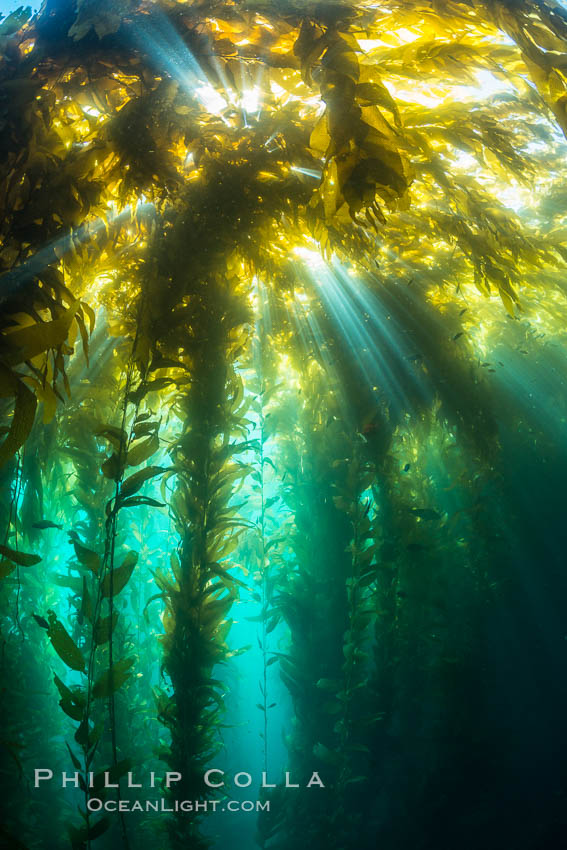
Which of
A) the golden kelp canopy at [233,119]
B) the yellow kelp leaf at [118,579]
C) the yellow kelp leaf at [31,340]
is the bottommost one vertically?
the yellow kelp leaf at [118,579]

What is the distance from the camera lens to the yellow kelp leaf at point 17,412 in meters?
1.12

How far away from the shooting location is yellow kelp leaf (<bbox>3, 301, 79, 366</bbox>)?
44.6 inches

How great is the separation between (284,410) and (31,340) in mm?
3694

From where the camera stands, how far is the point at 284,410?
476cm

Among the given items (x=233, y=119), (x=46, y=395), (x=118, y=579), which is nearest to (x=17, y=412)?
(x=46, y=395)

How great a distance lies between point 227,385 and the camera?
2.48 m

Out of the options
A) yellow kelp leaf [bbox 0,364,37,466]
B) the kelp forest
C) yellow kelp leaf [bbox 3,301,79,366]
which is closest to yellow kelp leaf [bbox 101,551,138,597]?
the kelp forest

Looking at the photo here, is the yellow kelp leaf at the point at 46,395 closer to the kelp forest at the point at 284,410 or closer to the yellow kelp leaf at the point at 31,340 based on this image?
the kelp forest at the point at 284,410

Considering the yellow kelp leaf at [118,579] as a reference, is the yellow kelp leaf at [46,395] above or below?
above

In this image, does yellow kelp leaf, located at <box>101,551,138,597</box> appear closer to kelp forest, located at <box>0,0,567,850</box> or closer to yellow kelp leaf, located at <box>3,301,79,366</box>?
kelp forest, located at <box>0,0,567,850</box>

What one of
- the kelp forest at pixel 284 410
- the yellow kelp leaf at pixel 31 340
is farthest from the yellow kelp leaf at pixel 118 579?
the yellow kelp leaf at pixel 31 340

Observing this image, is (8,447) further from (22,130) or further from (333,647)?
(333,647)

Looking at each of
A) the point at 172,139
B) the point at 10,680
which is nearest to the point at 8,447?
the point at 172,139

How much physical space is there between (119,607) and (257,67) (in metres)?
4.40
